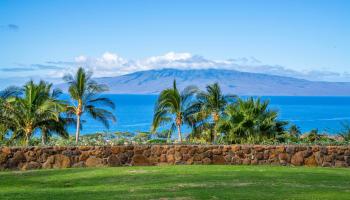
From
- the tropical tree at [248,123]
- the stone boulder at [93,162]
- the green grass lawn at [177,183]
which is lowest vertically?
the stone boulder at [93,162]

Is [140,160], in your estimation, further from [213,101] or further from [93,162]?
[213,101]

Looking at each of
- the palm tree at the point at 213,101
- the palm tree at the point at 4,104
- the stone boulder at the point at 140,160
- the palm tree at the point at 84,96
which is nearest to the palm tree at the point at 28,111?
the palm tree at the point at 4,104

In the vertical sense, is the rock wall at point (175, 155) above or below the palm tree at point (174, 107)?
below

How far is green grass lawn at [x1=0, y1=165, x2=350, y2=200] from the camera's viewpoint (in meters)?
10.6

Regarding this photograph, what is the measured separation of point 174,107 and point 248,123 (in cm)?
583

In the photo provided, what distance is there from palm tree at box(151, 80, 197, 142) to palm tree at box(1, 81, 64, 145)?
18.6ft

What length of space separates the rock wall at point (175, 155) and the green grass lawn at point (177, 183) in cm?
121

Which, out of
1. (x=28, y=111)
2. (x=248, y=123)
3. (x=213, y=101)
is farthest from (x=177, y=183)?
(x=213, y=101)

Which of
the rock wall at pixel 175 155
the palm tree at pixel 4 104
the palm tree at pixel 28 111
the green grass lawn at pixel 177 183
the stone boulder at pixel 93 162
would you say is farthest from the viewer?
the palm tree at pixel 4 104

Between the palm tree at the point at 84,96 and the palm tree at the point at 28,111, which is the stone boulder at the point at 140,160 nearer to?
the palm tree at the point at 28,111

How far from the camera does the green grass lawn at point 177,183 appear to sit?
34.9 ft

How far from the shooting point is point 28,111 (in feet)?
69.6

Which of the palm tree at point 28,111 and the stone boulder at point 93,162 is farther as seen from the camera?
the palm tree at point 28,111

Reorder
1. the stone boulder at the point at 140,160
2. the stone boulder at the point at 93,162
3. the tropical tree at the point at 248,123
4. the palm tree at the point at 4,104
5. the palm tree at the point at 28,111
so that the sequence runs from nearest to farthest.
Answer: the stone boulder at the point at 93,162, the stone boulder at the point at 140,160, the tropical tree at the point at 248,123, the palm tree at the point at 28,111, the palm tree at the point at 4,104
